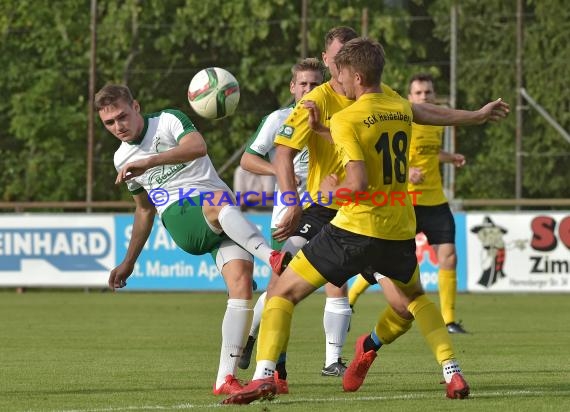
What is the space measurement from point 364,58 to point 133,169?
60.8 inches

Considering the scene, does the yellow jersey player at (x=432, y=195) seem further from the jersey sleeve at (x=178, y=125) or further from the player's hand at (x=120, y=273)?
the jersey sleeve at (x=178, y=125)

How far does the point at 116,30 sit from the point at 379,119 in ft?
75.5

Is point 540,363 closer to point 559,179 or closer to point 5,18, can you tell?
point 559,179

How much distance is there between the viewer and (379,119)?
301 inches

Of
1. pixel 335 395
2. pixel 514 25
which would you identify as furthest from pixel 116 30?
pixel 335 395

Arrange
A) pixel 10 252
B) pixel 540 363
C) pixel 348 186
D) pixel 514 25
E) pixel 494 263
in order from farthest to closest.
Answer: pixel 514 25 → pixel 10 252 → pixel 494 263 → pixel 540 363 → pixel 348 186

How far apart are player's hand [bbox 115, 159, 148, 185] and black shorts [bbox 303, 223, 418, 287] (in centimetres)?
114

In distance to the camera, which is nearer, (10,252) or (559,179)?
(10,252)

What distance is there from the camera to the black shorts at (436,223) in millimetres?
13531

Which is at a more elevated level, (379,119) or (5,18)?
(5,18)

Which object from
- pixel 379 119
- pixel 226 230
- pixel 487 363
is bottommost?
pixel 487 363

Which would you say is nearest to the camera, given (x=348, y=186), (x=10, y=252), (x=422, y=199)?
(x=348, y=186)

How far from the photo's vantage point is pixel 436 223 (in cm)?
1354

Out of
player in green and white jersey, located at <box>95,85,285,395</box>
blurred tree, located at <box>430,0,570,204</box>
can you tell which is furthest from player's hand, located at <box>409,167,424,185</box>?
blurred tree, located at <box>430,0,570,204</box>
